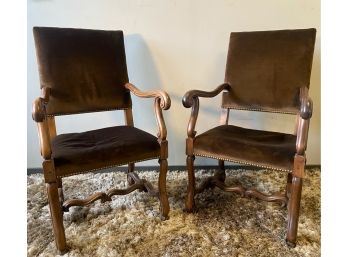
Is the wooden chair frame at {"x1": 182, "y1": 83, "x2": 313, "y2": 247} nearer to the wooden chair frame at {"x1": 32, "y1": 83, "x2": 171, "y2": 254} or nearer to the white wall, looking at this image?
the wooden chair frame at {"x1": 32, "y1": 83, "x2": 171, "y2": 254}

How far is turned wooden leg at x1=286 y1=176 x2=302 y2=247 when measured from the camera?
1277mm

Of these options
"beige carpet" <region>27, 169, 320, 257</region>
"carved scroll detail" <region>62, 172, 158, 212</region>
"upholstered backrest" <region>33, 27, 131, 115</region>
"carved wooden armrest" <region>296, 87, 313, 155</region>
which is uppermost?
"upholstered backrest" <region>33, 27, 131, 115</region>

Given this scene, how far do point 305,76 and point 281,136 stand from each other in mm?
376

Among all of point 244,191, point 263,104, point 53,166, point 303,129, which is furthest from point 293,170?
point 53,166

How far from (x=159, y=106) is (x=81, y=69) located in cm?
57

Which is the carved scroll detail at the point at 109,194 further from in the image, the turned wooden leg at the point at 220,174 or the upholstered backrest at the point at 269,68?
the upholstered backrest at the point at 269,68

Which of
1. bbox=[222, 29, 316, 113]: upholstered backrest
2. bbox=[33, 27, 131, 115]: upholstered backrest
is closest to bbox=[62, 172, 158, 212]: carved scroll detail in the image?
bbox=[33, 27, 131, 115]: upholstered backrest

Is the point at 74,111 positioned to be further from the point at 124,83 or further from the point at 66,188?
the point at 66,188

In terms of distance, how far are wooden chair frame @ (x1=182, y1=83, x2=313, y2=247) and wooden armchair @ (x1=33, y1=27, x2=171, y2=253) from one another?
15 cm

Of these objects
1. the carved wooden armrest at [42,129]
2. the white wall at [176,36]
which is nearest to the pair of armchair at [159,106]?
the carved wooden armrest at [42,129]

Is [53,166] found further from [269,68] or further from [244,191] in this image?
[269,68]

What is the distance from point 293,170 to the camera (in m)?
1.25

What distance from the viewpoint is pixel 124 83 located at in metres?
1.73
